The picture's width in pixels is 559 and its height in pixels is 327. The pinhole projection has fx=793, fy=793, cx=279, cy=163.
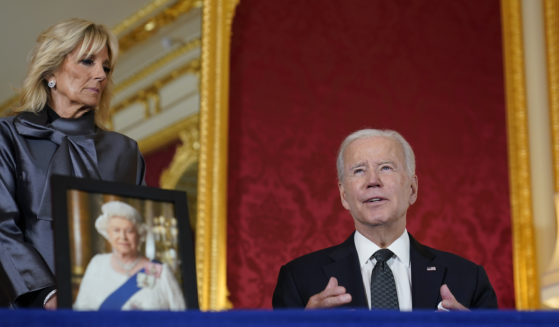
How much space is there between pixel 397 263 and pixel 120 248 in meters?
0.68

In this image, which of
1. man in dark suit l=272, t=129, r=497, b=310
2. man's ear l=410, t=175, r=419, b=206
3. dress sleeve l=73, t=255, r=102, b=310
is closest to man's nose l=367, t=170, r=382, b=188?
man in dark suit l=272, t=129, r=497, b=310

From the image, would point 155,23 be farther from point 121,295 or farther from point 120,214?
point 121,295

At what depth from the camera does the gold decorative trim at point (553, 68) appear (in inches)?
146

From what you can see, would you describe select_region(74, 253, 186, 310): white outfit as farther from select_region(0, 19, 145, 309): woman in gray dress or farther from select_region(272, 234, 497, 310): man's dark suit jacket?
select_region(272, 234, 497, 310): man's dark suit jacket

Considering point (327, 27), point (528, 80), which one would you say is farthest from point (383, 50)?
point (528, 80)

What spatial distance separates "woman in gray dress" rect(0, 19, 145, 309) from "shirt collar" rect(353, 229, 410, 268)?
0.50 m

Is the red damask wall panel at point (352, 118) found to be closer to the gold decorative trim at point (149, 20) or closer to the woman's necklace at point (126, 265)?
the gold decorative trim at point (149, 20)

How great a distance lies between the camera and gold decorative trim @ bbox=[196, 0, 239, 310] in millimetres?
3629

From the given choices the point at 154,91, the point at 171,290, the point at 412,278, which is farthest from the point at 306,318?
the point at 154,91

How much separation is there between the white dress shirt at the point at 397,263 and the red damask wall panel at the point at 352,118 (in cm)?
198

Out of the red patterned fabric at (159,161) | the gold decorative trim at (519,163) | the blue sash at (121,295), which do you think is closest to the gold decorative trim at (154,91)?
the red patterned fabric at (159,161)

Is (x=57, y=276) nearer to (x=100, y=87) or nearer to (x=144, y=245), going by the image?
(x=144, y=245)

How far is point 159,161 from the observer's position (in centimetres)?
608

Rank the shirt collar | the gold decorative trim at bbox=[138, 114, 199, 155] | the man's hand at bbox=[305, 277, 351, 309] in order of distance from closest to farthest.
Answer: the man's hand at bbox=[305, 277, 351, 309], the shirt collar, the gold decorative trim at bbox=[138, 114, 199, 155]
